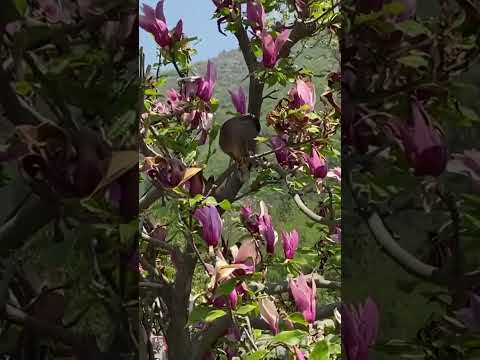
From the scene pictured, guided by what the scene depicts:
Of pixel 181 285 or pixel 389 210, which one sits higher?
pixel 389 210

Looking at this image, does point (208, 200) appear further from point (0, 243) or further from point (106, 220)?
point (0, 243)

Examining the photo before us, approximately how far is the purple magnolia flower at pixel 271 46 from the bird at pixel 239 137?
28cm

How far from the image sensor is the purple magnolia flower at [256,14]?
1.72 m

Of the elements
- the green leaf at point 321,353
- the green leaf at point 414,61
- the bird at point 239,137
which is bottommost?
the green leaf at point 321,353

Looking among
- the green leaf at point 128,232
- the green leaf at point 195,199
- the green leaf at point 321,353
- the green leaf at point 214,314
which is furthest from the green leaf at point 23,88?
the green leaf at point 321,353

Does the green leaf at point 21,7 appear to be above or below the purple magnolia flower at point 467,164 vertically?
above

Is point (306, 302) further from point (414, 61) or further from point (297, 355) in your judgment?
point (414, 61)

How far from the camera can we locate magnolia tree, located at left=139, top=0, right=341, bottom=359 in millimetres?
1258

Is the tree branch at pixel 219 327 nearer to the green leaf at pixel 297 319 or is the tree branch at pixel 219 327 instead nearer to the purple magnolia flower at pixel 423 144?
the green leaf at pixel 297 319

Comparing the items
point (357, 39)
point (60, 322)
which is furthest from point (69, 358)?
point (357, 39)

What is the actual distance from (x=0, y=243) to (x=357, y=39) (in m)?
0.69

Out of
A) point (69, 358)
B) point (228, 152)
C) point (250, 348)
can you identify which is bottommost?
point (250, 348)

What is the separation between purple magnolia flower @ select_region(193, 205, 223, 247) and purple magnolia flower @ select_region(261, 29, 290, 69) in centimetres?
52

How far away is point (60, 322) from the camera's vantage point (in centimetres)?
97
